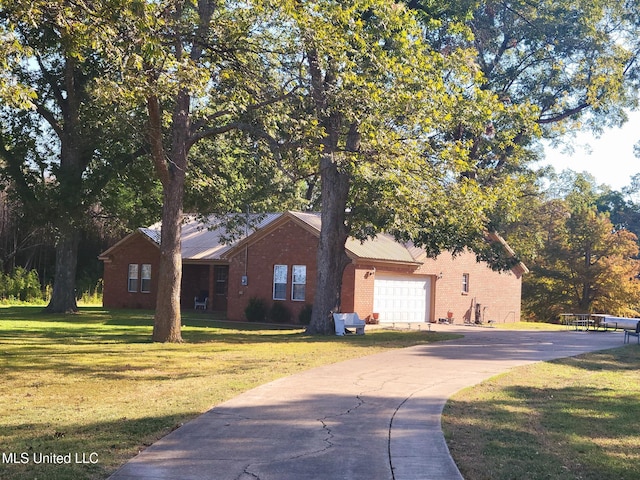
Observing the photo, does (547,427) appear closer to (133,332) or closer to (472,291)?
(133,332)

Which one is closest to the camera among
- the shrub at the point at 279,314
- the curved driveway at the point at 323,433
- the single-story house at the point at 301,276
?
the curved driveway at the point at 323,433

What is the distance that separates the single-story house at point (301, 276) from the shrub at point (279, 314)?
0.73 ft

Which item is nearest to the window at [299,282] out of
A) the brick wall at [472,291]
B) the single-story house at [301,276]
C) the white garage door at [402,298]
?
the single-story house at [301,276]

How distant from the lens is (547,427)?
371 inches

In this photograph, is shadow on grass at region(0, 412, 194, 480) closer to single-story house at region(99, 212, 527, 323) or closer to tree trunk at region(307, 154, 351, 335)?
tree trunk at region(307, 154, 351, 335)

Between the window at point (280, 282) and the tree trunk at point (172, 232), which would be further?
the window at point (280, 282)

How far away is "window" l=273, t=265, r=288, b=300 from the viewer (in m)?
31.2

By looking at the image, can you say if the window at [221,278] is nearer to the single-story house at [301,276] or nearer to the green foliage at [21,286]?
the single-story house at [301,276]

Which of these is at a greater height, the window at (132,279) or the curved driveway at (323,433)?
the window at (132,279)

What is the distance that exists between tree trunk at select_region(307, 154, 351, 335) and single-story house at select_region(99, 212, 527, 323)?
156 inches

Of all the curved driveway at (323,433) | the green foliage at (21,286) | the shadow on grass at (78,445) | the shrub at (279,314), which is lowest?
the shadow on grass at (78,445)

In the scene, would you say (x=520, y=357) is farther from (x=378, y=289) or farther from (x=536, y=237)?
(x=536, y=237)

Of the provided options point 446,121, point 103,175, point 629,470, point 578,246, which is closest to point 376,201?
point 446,121

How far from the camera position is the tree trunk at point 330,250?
24.1 m
